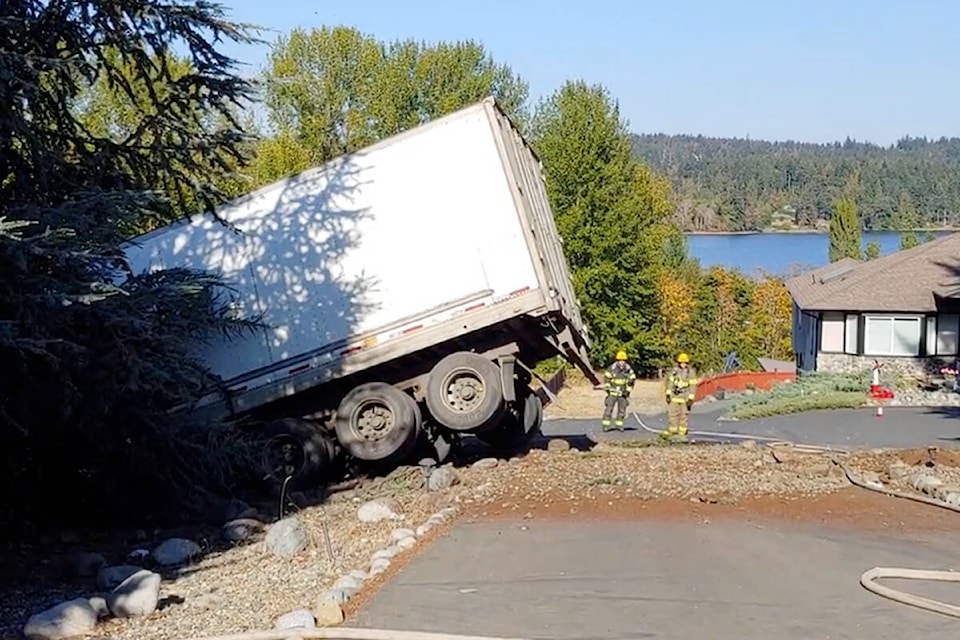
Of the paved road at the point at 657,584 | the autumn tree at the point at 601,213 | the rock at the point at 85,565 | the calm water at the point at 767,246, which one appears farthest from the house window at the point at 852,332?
the calm water at the point at 767,246

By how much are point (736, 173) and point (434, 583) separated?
16499cm

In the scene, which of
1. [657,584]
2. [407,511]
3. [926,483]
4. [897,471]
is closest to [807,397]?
[897,471]

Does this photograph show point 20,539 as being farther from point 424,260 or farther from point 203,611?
point 424,260

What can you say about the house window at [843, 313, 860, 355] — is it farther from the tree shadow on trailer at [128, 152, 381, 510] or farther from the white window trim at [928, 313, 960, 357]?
the tree shadow on trailer at [128, 152, 381, 510]

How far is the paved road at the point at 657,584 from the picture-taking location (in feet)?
26.1

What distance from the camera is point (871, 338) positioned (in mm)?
39781

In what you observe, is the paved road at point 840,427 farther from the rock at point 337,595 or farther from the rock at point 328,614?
the rock at point 328,614

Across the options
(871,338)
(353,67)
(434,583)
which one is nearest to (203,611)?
(434,583)

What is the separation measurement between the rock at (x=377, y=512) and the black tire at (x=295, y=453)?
7.70 ft

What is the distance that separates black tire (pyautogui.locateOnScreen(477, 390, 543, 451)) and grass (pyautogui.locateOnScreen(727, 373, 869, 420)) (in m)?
15.3

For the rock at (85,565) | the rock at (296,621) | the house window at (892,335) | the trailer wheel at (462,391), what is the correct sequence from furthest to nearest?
1. the house window at (892,335)
2. the trailer wheel at (462,391)
3. the rock at (85,565)
4. the rock at (296,621)

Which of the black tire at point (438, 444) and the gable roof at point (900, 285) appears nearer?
the black tire at point (438, 444)

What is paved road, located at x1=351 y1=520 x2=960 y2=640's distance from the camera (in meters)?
7.95

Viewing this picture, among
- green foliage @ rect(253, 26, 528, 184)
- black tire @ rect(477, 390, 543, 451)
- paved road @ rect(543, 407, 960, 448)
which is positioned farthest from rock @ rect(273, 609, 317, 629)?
green foliage @ rect(253, 26, 528, 184)
